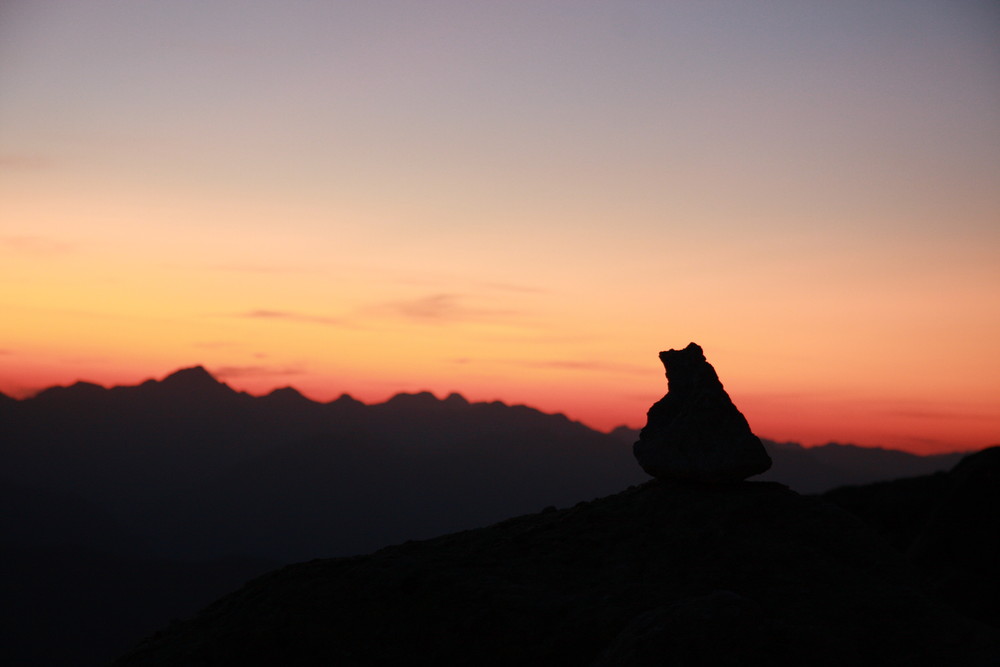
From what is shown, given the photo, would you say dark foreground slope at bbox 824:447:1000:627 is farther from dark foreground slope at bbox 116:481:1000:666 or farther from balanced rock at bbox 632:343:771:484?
balanced rock at bbox 632:343:771:484

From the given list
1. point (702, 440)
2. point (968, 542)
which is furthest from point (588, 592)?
point (968, 542)

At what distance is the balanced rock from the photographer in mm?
20609

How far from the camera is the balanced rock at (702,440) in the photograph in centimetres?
2061

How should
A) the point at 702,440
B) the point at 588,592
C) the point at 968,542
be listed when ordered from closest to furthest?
1. the point at 588,592
2. the point at 702,440
3. the point at 968,542

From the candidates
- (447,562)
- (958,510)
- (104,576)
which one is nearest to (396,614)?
(447,562)

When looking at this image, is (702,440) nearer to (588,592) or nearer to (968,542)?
(588,592)

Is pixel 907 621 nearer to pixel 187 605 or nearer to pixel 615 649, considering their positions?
pixel 615 649

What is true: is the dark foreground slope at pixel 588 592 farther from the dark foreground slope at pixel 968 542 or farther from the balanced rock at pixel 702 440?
the dark foreground slope at pixel 968 542

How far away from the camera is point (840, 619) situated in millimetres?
16609

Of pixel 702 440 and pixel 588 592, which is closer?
pixel 588 592

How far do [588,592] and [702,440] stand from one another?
5124 millimetres

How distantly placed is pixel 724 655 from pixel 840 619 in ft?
20.2

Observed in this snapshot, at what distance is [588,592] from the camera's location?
1769 centimetres

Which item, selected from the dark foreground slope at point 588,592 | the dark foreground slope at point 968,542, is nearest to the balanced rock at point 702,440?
the dark foreground slope at point 588,592
